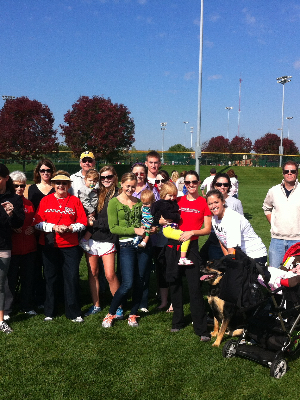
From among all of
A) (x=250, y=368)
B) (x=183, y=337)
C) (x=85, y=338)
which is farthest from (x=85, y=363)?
(x=250, y=368)

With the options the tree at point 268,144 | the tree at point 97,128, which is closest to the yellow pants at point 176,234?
the tree at point 97,128

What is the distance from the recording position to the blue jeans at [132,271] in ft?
15.6

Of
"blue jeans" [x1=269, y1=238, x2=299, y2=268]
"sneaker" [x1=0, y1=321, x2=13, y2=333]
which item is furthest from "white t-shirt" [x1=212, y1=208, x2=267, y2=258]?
"sneaker" [x1=0, y1=321, x2=13, y2=333]

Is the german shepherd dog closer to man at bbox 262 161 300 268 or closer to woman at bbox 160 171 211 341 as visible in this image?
woman at bbox 160 171 211 341

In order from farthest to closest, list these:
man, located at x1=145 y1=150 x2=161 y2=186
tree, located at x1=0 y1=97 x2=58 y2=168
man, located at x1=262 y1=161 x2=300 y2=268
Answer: tree, located at x1=0 y1=97 x2=58 y2=168
man, located at x1=145 y1=150 x2=161 y2=186
man, located at x1=262 y1=161 x2=300 y2=268

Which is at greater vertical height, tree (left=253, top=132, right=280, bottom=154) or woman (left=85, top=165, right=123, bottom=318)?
tree (left=253, top=132, right=280, bottom=154)

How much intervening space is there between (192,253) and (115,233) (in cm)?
100

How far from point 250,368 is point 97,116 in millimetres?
39057

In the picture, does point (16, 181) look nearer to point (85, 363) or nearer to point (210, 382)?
point (85, 363)

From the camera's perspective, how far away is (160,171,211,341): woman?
4.52 metres

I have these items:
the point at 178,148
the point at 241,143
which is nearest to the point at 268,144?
the point at 241,143

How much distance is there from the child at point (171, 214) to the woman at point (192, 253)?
0.07 metres

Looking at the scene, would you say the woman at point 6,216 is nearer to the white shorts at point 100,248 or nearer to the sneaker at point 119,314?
the white shorts at point 100,248

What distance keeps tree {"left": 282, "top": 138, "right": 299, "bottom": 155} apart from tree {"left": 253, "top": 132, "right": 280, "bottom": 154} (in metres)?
2.29
